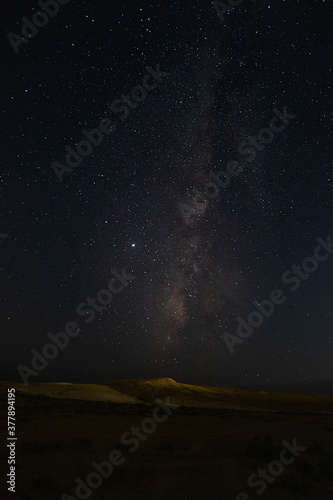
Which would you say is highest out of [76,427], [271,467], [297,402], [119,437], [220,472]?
[76,427]

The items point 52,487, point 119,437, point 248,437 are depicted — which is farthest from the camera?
point 248,437

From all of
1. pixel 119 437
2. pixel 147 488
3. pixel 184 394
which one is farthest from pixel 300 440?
pixel 184 394

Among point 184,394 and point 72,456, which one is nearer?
point 72,456

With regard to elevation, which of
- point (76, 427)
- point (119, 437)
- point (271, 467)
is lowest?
point (271, 467)

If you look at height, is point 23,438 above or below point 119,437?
above

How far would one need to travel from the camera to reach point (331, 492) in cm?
747

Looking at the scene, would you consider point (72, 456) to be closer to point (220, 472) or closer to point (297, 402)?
point (220, 472)

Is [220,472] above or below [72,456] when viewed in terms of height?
below

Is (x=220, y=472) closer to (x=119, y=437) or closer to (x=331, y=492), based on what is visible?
(x=331, y=492)

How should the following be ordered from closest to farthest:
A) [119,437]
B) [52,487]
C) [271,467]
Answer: [52,487], [271,467], [119,437]

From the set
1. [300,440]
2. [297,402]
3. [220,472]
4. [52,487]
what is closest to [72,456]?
[52,487]

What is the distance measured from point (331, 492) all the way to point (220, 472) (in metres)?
2.66

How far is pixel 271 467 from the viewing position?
29.0 feet

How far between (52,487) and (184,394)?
38.3m
